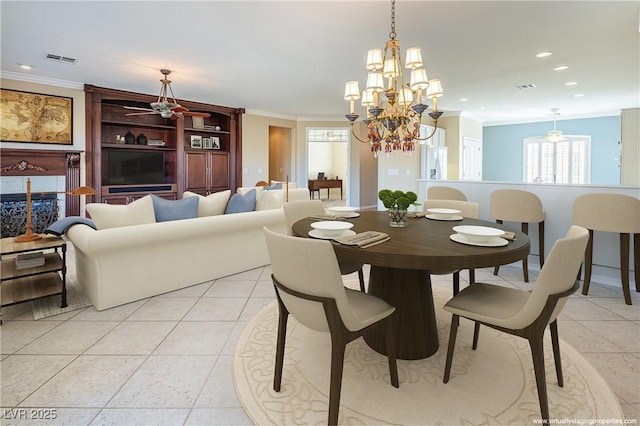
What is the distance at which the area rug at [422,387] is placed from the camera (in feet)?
5.15

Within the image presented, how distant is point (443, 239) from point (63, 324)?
2728 millimetres

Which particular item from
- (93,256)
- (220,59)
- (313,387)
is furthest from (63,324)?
(220,59)

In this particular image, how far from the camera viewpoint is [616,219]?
3.03 m

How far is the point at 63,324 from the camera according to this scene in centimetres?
251

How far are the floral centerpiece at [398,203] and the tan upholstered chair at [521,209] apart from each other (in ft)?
6.49

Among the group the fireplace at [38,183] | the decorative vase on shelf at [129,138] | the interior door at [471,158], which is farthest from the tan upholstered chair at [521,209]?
the decorative vase on shelf at [129,138]

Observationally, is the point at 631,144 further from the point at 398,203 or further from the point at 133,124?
the point at 133,124

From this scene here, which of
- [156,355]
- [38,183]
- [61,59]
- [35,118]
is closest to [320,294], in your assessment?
[156,355]

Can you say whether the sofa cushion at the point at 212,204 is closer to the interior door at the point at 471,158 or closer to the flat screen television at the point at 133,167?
the flat screen television at the point at 133,167

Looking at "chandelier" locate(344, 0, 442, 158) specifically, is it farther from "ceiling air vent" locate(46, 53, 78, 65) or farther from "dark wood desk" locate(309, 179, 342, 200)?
"dark wood desk" locate(309, 179, 342, 200)

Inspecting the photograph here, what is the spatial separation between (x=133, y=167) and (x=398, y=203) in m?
6.18

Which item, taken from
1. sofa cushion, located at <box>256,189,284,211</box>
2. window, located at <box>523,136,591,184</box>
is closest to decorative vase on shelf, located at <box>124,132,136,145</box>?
sofa cushion, located at <box>256,189,284,211</box>

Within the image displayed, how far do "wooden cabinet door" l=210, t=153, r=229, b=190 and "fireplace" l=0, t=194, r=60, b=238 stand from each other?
2.96 metres

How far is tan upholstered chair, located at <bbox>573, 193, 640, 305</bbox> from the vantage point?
296 cm
